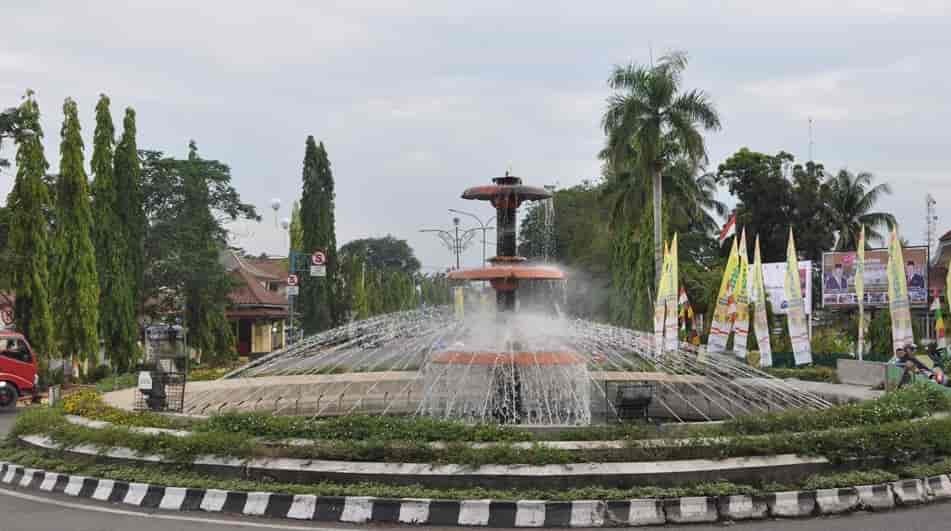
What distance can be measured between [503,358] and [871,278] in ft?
117

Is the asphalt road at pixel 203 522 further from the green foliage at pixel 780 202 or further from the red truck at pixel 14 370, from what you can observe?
the green foliage at pixel 780 202

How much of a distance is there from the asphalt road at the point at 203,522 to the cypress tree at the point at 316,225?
47.6m

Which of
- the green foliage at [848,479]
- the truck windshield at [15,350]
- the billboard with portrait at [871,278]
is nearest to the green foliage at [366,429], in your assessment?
the green foliage at [848,479]

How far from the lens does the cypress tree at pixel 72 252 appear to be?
34.6 m

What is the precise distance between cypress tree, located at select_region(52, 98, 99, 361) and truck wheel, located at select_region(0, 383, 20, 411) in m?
6.90

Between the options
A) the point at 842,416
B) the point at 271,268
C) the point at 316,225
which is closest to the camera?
the point at 842,416

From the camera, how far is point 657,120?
37.1 metres

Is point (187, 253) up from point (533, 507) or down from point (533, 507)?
up

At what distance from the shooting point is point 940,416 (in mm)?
14164

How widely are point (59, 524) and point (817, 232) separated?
6370 centimetres

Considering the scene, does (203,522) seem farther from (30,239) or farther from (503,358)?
(30,239)

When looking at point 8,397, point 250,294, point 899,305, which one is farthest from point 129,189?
point 899,305

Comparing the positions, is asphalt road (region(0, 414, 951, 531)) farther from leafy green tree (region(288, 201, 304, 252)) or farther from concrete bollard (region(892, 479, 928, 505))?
leafy green tree (region(288, 201, 304, 252))

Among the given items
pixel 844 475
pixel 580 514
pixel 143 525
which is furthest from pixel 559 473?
pixel 143 525
